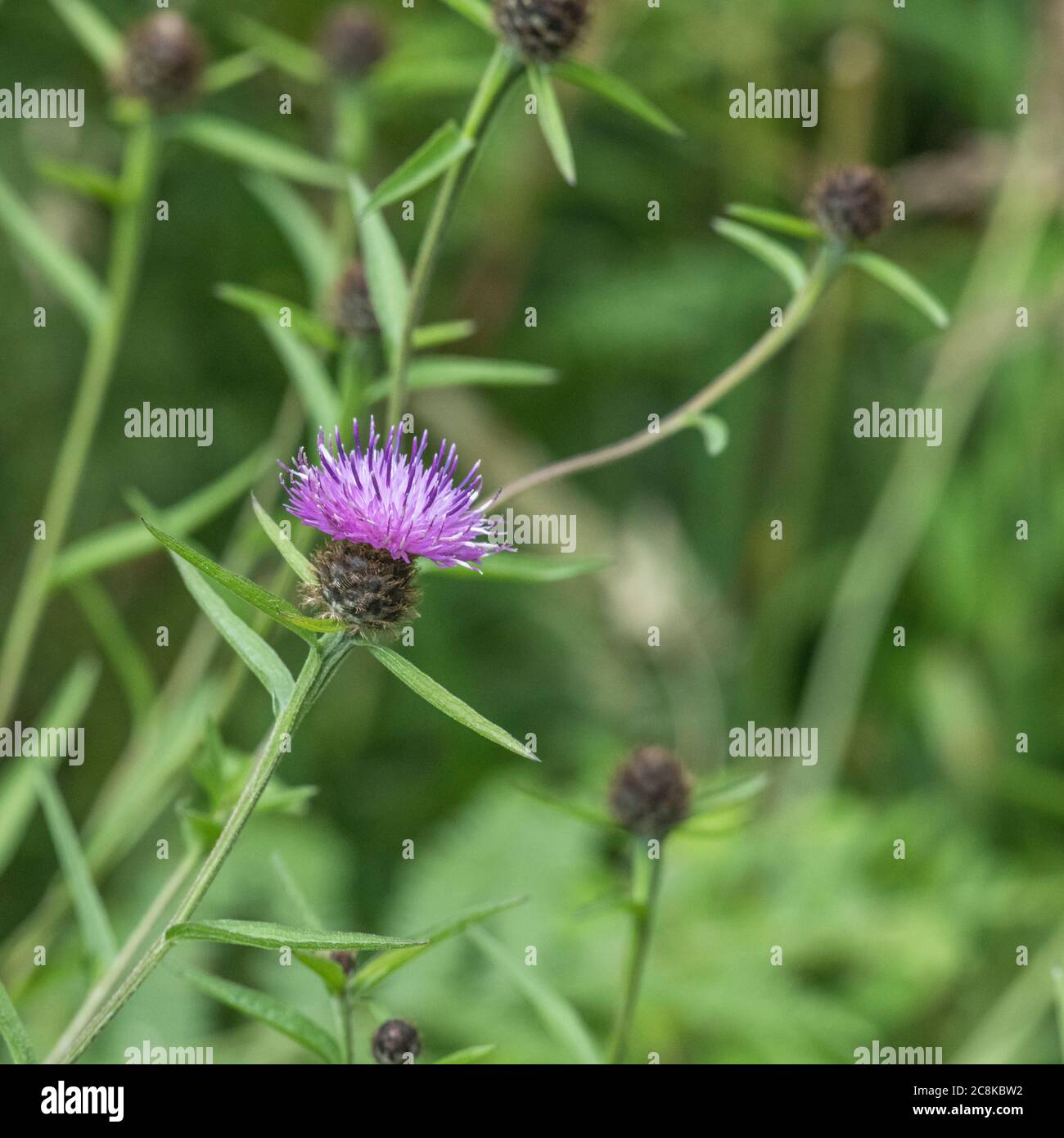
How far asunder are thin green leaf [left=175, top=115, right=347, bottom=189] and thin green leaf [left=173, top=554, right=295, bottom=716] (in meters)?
0.46

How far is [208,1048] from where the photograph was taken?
3.72 feet

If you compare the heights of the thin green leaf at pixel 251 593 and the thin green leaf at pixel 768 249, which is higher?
the thin green leaf at pixel 768 249

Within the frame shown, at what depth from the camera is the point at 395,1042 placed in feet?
2.30

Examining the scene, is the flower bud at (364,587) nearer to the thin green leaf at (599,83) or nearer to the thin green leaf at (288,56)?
the thin green leaf at (599,83)

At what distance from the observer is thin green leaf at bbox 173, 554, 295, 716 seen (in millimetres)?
613

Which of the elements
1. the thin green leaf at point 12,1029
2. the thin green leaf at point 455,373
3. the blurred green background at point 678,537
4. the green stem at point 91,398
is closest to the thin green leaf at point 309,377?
the thin green leaf at point 455,373

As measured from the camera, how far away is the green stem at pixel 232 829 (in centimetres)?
55

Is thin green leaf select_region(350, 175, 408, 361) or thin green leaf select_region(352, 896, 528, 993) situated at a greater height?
thin green leaf select_region(350, 175, 408, 361)

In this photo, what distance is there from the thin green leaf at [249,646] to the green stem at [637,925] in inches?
10.8

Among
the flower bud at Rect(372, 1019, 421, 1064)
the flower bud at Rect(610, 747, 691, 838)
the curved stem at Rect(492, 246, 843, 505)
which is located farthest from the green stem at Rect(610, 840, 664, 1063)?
the curved stem at Rect(492, 246, 843, 505)

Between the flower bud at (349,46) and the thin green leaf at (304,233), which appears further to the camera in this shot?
the flower bud at (349,46)

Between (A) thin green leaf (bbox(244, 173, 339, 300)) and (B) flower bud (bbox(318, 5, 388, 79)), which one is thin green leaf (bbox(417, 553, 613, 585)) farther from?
(B) flower bud (bbox(318, 5, 388, 79))

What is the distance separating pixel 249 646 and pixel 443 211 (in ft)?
0.95

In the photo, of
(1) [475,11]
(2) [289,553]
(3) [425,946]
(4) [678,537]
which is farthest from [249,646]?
(4) [678,537]
